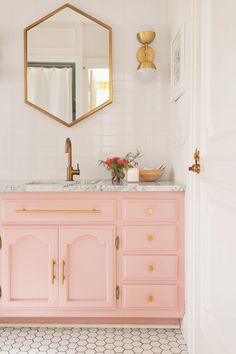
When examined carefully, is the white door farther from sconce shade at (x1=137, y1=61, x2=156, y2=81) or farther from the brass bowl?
sconce shade at (x1=137, y1=61, x2=156, y2=81)

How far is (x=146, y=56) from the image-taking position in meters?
2.68

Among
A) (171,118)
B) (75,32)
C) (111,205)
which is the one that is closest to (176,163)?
(171,118)

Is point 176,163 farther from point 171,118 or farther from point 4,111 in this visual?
point 4,111

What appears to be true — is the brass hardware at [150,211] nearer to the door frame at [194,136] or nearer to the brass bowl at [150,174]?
the door frame at [194,136]

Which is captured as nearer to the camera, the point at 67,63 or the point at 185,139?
the point at 185,139

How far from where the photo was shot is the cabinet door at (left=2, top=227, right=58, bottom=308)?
2137mm

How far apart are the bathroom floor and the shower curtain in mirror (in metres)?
1.55

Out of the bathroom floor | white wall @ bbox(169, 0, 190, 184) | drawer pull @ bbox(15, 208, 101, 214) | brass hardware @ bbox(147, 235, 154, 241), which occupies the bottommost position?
the bathroom floor

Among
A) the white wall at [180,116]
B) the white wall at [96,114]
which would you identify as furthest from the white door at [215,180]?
the white wall at [96,114]

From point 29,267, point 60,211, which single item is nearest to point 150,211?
point 60,211

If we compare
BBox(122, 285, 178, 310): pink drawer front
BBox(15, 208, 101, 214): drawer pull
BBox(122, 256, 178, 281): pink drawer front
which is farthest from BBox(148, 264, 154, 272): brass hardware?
BBox(15, 208, 101, 214): drawer pull

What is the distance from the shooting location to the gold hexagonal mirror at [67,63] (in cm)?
271

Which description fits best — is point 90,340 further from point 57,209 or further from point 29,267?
point 57,209

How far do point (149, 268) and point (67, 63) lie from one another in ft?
5.50
